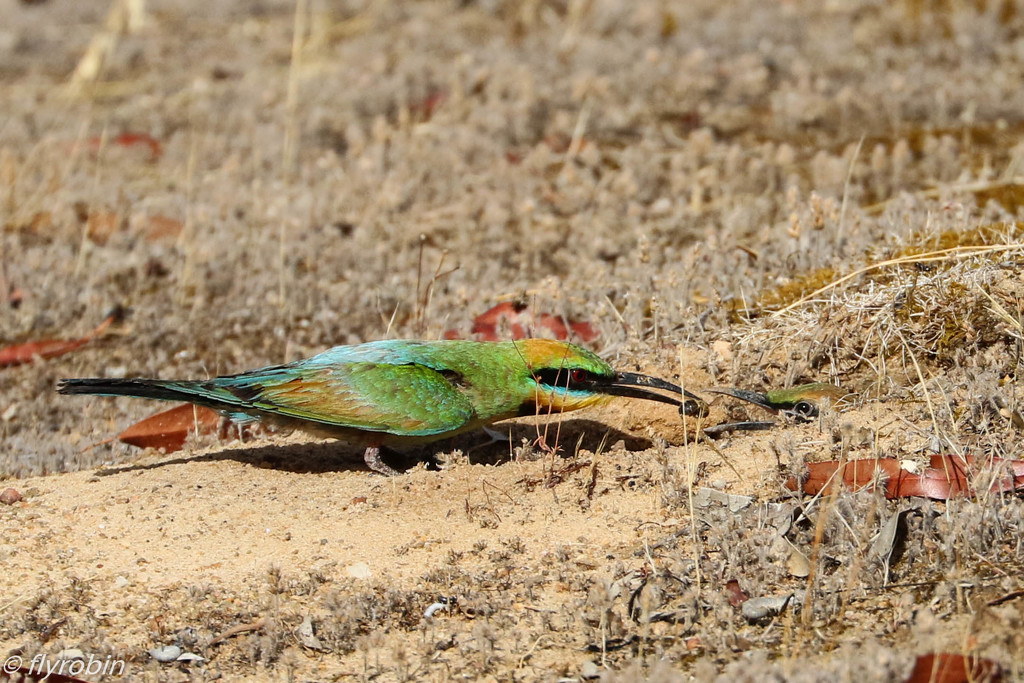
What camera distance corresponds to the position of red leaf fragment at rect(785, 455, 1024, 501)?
12.7 ft

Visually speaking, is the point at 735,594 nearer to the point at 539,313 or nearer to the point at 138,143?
the point at 539,313

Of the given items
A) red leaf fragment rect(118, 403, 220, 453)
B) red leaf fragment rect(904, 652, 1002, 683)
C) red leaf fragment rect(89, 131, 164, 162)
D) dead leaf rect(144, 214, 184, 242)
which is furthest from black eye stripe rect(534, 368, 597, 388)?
red leaf fragment rect(89, 131, 164, 162)

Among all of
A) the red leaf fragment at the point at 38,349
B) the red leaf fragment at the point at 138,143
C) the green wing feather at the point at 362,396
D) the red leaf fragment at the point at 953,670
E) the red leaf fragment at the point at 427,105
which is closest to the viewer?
the red leaf fragment at the point at 953,670

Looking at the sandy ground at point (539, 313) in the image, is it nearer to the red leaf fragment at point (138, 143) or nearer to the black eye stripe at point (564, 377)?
the red leaf fragment at point (138, 143)

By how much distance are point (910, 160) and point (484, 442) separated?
434cm

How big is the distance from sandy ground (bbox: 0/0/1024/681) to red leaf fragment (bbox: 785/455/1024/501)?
8 centimetres

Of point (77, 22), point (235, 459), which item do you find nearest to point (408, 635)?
point (235, 459)

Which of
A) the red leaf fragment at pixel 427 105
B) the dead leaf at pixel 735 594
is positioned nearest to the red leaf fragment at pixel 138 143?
the red leaf fragment at pixel 427 105

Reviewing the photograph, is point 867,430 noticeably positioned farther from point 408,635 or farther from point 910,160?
point 910,160

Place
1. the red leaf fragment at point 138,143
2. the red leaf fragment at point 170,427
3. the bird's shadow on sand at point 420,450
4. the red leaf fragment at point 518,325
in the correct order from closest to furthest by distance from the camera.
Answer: the bird's shadow on sand at point 420,450 < the red leaf fragment at point 170,427 < the red leaf fragment at point 518,325 < the red leaf fragment at point 138,143

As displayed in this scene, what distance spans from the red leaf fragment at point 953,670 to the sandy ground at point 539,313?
2.3 inches

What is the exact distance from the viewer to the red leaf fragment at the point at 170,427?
545 centimetres

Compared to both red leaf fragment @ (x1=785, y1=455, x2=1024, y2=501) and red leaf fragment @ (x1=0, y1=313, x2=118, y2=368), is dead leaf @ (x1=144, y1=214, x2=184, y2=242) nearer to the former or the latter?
red leaf fragment @ (x1=0, y1=313, x2=118, y2=368)

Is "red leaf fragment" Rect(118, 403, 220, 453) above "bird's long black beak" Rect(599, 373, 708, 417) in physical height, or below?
below
